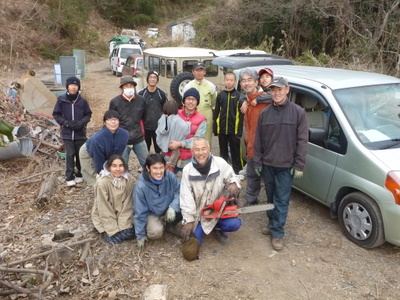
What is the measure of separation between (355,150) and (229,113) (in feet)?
6.03

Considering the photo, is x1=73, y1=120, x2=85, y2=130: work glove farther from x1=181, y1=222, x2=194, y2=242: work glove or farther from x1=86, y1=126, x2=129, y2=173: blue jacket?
x1=181, y1=222, x2=194, y2=242: work glove

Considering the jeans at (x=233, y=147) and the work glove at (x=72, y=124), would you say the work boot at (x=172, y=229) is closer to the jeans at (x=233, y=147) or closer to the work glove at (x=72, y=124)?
the jeans at (x=233, y=147)

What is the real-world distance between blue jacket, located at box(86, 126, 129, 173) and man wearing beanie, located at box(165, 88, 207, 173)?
Answer: 62cm

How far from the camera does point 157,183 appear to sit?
356 cm

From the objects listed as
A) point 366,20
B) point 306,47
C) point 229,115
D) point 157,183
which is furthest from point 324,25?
point 157,183

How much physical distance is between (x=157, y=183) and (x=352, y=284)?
206cm

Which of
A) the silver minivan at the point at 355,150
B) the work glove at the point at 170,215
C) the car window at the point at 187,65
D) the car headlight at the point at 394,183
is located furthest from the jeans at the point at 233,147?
the car window at the point at 187,65

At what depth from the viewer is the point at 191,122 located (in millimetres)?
4391

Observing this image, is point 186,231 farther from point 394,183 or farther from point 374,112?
point 374,112

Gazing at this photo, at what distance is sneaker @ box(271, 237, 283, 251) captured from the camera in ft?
11.9

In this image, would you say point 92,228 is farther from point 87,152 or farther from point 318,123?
point 318,123

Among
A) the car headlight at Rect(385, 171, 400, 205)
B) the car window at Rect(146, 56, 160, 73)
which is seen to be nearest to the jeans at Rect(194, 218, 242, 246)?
the car headlight at Rect(385, 171, 400, 205)

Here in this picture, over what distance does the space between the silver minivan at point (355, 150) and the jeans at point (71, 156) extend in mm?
3104

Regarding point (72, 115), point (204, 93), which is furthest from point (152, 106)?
point (72, 115)
